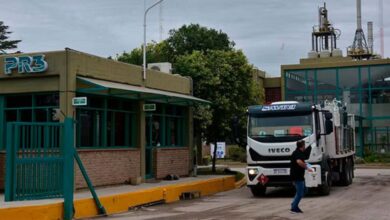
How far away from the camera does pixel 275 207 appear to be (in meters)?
16.1

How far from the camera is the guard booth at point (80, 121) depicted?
14242mm

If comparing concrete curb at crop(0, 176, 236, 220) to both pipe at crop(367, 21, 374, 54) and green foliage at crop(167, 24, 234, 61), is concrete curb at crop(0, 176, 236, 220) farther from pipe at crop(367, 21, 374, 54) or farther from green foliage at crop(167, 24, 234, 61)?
pipe at crop(367, 21, 374, 54)

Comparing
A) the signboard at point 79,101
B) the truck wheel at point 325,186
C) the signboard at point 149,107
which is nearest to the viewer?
the signboard at point 79,101

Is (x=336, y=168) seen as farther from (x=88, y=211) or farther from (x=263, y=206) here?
(x=88, y=211)

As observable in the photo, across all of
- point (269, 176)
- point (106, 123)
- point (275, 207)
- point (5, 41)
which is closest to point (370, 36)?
point (5, 41)

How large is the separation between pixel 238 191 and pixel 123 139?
5.07 metres

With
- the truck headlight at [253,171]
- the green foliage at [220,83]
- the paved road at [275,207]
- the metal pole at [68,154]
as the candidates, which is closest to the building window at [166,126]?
the green foliage at [220,83]

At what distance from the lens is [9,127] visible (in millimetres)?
13953

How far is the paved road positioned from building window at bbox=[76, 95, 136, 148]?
3506mm

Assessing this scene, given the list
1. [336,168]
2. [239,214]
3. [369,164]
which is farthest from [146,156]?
[369,164]

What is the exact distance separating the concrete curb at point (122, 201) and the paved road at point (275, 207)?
39cm

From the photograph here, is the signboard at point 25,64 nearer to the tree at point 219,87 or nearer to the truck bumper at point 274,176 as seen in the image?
the truck bumper at point 274,176

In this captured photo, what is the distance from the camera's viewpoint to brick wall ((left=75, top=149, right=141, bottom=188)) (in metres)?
18.4

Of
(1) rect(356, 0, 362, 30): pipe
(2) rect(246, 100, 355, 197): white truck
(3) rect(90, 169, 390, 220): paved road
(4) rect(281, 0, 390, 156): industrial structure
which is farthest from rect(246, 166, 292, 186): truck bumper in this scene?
(1) rect(356, 0, 362, 30): pipe
